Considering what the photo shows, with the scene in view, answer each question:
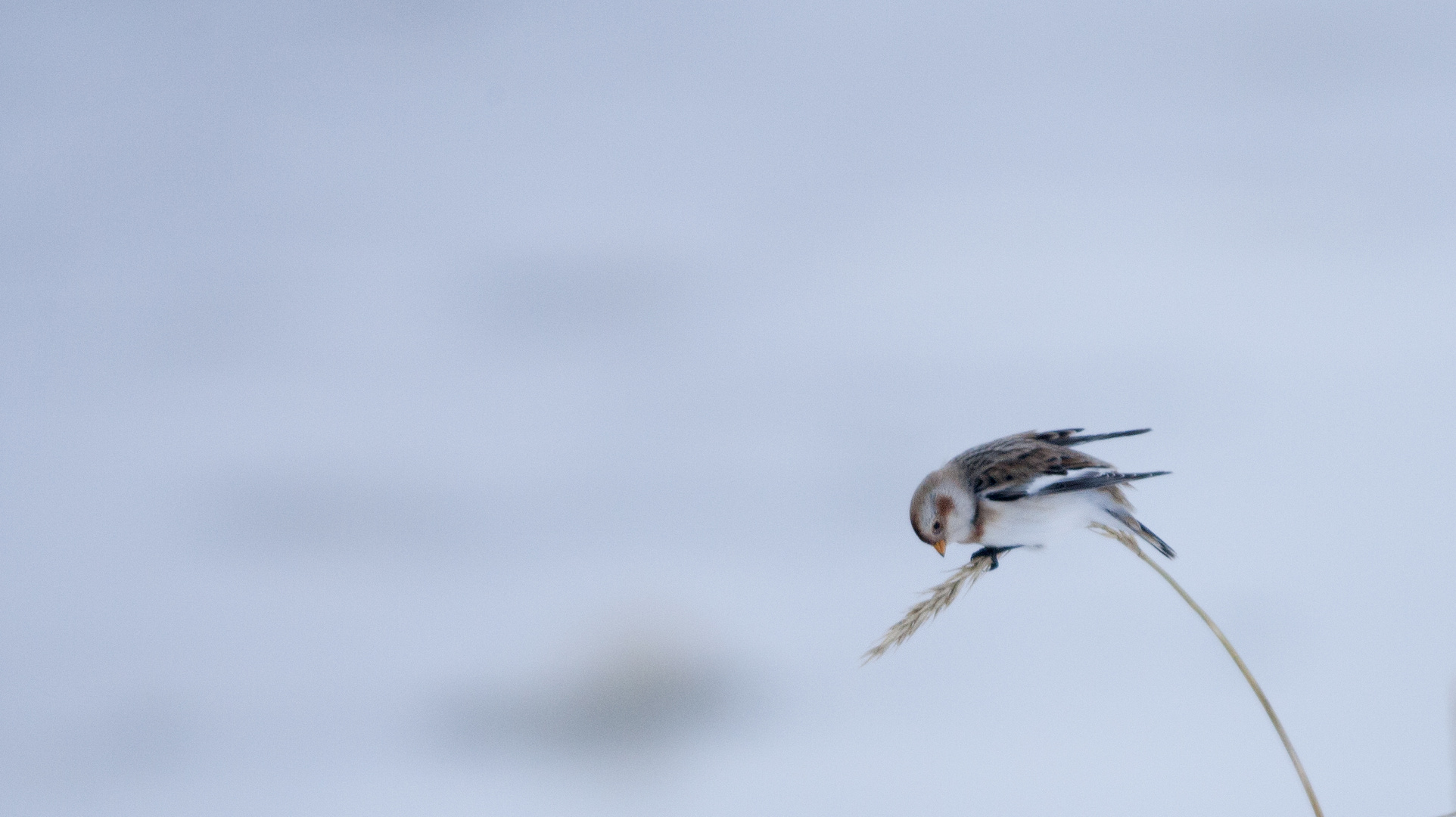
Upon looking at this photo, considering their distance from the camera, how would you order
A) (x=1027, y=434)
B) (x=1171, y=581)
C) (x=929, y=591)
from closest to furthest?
(x=1171, y=581), (x=929, y=591), (x=1027, y=434)

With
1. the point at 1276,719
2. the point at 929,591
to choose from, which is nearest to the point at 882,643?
the point at 929,591

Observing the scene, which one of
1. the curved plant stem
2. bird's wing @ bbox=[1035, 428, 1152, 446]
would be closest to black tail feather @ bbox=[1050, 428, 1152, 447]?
bird's wing @ bbox=[1035, 428, 1152, 446]

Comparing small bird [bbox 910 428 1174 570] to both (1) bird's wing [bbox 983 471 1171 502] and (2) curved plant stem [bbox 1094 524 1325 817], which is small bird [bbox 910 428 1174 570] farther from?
(2) curved plant stem [bbox 1094 524 1325 817]

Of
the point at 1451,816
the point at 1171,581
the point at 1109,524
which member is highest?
the point at 1109,524

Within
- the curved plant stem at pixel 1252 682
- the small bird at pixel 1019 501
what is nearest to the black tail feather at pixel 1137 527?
the small bird at pixel 1019 501

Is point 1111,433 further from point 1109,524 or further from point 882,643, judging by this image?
point 882,643

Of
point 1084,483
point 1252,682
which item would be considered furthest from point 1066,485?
point 1252,682

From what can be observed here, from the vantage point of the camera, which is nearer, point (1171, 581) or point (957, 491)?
point (1171, 581)
